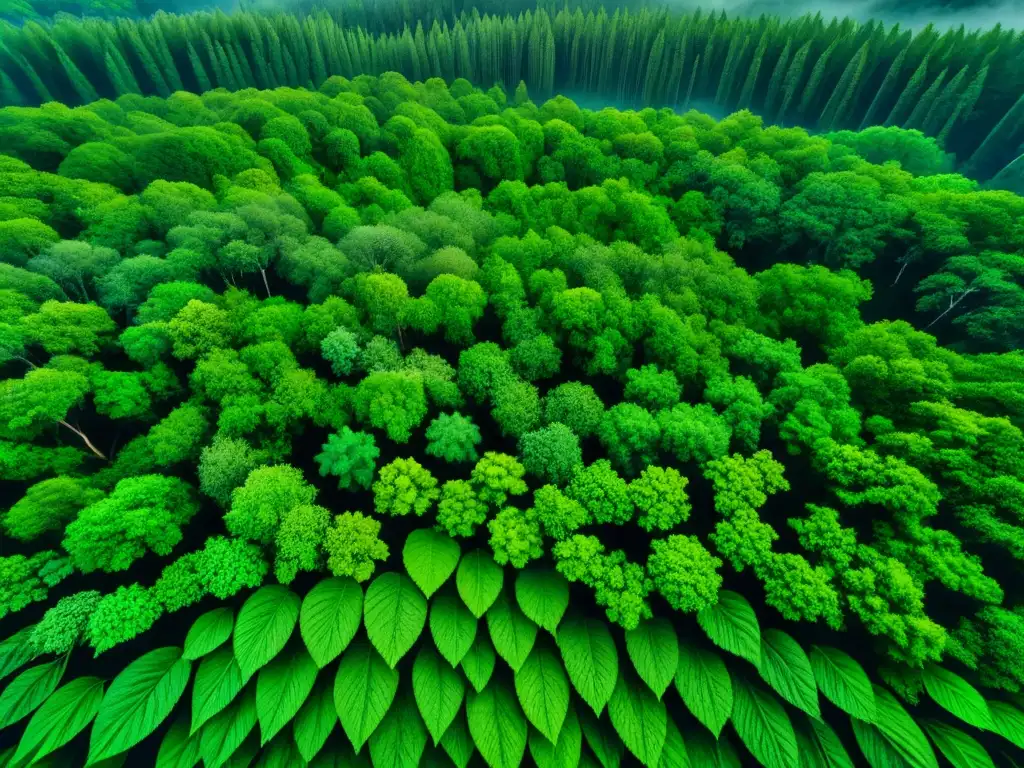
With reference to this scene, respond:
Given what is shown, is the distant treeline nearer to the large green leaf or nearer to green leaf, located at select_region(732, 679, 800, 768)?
the large green leaf

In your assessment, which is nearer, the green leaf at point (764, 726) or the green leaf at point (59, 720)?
the green leaf at point (59, 720)

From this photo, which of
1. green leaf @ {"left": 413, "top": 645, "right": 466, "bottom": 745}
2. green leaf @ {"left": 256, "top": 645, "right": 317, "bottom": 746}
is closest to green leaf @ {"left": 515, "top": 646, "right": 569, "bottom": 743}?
green leaf @ {"left": 413, "top": 645, "right": 466, "bottom": 745}

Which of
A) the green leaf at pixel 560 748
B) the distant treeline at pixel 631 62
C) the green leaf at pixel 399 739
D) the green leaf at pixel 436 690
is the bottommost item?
the green leaf at pixel 560 748

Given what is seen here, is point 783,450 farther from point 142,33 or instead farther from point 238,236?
point 142,33

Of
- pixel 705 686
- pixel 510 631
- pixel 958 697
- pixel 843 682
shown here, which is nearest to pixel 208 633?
pixel 510 631

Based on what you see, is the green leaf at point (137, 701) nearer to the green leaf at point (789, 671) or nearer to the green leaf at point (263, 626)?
the green leaf at point (263, 626)

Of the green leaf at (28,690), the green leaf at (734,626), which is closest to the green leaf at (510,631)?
the green leaf at (734,626)

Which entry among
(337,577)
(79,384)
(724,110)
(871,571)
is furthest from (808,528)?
(724,110)
